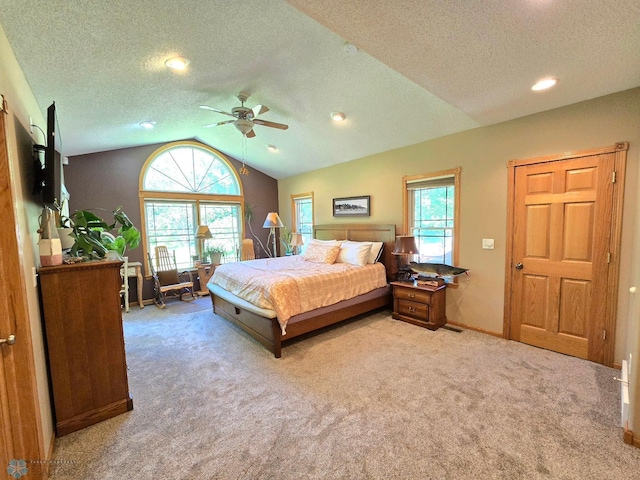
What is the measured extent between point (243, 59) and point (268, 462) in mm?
3188

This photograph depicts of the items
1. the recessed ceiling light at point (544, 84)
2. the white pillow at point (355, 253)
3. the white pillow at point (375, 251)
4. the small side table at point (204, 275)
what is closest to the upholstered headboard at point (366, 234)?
the white pillow at point (375, 251)

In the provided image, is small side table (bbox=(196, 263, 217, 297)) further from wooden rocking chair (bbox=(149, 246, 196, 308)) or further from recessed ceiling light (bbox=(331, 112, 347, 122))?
recessed ceiling light (bbox=(331, 112, 347, 122))

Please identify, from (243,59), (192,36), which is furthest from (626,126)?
(192,36)

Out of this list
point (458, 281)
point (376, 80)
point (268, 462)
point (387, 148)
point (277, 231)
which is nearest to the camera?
point (268, 462)

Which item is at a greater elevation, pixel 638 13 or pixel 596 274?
pixel 638 13

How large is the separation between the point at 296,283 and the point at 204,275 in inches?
125

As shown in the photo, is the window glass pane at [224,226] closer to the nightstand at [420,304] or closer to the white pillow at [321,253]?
the white pillow at [321,253]

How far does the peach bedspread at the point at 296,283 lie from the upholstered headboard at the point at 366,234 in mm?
214

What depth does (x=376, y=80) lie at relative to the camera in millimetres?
2928

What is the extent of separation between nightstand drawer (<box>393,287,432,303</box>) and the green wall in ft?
1.33

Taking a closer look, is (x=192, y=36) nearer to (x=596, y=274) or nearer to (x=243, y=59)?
(x=243, y=59)

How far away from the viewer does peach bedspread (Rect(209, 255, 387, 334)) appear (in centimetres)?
308

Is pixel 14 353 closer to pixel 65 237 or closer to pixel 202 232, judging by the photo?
pixel 65 237

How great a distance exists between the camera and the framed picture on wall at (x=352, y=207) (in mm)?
4848
